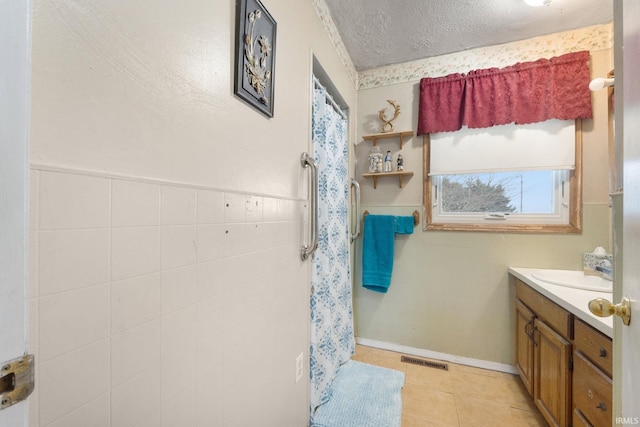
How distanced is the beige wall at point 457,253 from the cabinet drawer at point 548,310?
27 centimetres

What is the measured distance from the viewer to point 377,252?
7.26 feet

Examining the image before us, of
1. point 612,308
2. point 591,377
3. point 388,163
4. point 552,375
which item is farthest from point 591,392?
point 388,163

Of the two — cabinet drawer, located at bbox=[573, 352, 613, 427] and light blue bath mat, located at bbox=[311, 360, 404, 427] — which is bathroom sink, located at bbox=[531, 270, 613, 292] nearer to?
cabinet drawer, located at bbox=[573, 352, 613, 427]

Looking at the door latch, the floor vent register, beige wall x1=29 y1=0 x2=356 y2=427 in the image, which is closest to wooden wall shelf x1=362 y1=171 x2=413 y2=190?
beige wall x1=29 y1=0 x2=356 y2=427

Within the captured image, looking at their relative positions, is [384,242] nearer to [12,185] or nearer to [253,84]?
[253,84]

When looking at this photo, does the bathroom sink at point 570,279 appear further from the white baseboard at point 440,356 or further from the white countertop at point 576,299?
the white baseboard at point 440,356

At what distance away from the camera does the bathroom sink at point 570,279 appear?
4.75 feet

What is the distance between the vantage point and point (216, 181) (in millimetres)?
796

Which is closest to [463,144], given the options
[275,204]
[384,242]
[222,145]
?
[384,242]

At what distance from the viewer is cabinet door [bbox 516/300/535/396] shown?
1.56 m

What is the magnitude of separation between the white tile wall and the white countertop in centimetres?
123

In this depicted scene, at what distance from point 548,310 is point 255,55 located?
1848 millimetres

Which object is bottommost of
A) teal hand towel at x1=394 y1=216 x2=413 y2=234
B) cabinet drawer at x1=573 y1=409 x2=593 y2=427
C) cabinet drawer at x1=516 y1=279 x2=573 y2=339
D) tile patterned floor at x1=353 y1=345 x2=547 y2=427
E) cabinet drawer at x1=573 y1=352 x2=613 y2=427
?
tile patterned floor at x1=353 y1=345 x2=547 y2=427

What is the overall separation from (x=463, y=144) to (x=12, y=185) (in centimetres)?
234
